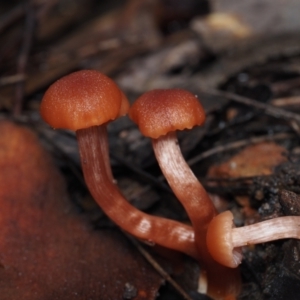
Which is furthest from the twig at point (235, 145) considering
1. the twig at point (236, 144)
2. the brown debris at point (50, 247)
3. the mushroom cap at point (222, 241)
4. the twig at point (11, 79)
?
the twig at point (11, 79)

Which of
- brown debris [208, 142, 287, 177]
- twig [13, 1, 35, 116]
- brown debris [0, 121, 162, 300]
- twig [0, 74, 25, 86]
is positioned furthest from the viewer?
twig [0, 74, 25, 86]

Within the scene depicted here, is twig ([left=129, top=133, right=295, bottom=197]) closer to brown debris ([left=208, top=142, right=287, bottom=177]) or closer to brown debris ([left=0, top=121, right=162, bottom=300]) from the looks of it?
brown debris ([left=208, top=142, right=287, bottom=177])

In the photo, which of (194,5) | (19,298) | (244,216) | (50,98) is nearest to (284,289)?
(244,216)

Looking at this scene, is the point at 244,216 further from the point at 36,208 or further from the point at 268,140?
the point at 36,208

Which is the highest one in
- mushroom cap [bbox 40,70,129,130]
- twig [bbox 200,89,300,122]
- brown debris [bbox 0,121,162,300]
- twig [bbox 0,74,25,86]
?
mushroom cap [bbox 40,70,129,130]

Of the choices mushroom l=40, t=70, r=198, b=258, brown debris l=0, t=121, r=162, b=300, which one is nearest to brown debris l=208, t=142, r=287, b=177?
mushroom l=40, t=70, r=198, b=258

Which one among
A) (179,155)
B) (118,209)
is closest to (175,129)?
(179,155)

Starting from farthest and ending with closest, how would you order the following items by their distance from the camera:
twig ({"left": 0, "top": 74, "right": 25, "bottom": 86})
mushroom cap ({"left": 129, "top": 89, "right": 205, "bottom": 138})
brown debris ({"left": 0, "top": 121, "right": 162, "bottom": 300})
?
twig ({"left": 0, "top": 74, "right": 25, "bottom": 86}), brown debris ({"left": 0, "top": 121, "right": 162, "bottom": 300}), mushroom cap ({"left": 129, "top": 89, "right": 205, "bottom": 138})
